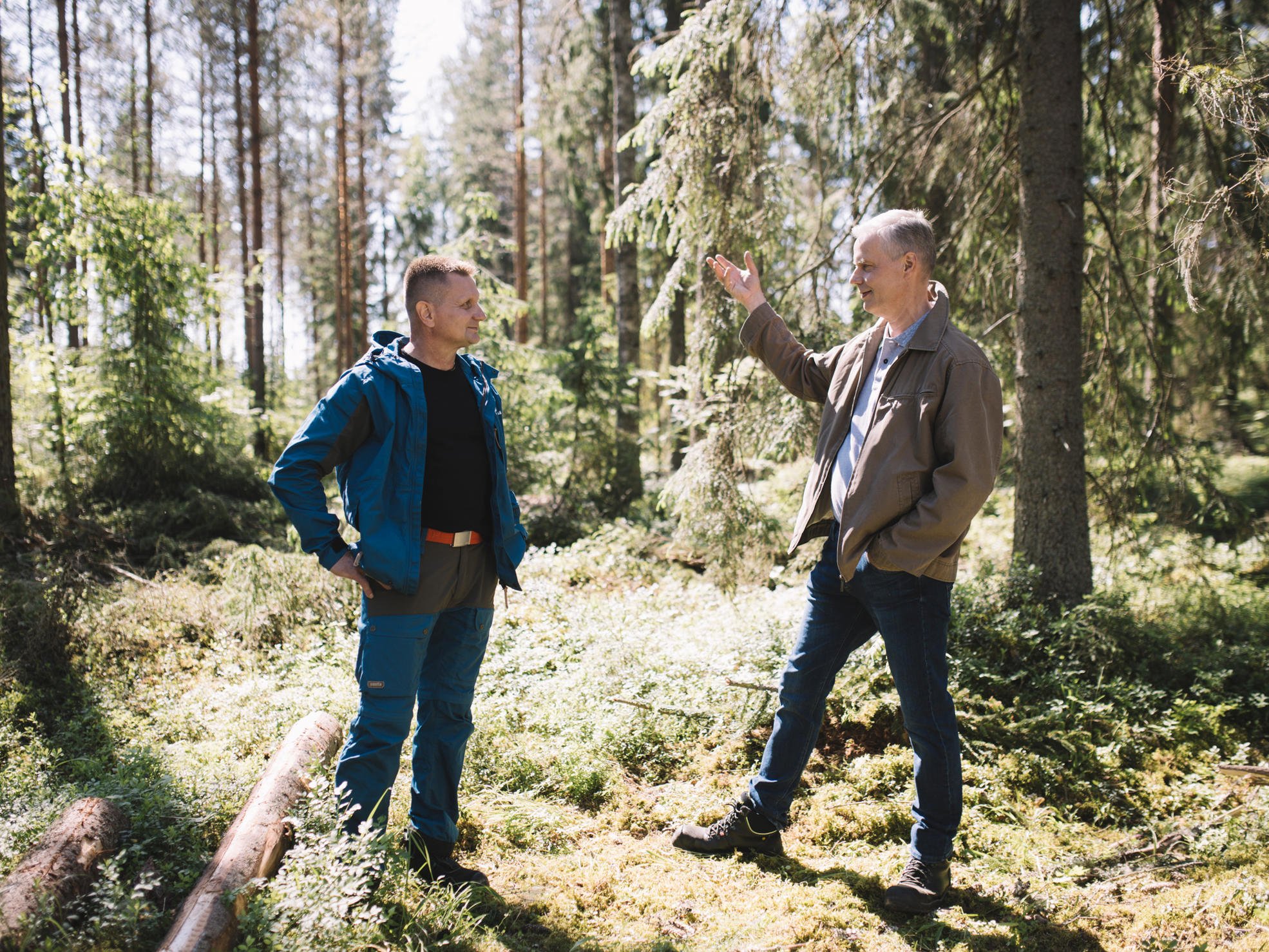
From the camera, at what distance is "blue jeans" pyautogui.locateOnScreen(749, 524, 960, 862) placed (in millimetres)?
3066

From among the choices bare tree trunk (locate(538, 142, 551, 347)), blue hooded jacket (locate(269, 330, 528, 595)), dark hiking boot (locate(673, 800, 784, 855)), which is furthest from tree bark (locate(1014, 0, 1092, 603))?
bare tree trunk (locate(538, 142, 551, 347))

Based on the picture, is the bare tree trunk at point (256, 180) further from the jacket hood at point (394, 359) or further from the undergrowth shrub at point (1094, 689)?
the undergrowth shrub at point (1094, 689)

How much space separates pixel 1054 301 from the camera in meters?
5.40

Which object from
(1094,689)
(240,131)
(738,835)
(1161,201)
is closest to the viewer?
(738,835)

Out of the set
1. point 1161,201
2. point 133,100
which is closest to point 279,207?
point 133,100

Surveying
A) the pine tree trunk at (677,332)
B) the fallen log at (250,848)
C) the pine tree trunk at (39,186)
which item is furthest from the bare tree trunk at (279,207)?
the fallen log at (250,848)

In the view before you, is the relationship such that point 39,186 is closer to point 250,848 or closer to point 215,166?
point 250,848

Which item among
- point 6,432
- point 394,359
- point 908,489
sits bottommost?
point 908,489

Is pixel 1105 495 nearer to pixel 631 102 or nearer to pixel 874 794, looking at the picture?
pixel 874 794

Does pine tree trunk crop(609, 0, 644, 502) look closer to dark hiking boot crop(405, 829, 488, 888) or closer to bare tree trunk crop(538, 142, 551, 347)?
dark hiking boot crop(405, 829, 488, 888)

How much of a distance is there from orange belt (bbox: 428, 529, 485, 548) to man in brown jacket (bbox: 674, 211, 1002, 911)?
54.5 inches

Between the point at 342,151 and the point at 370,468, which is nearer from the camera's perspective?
the point at 370,468

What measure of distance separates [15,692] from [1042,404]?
6.63m

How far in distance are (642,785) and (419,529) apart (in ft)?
6.59
